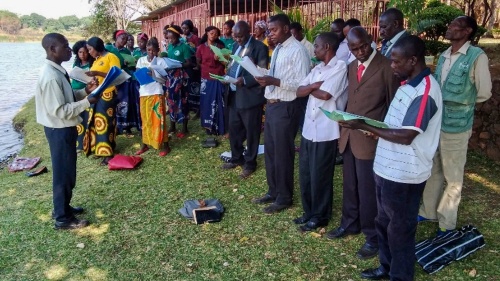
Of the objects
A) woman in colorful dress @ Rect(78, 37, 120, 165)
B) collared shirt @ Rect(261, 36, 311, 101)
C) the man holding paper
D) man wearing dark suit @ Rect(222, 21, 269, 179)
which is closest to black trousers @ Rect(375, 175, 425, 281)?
collared shirt @ Rect(261, 36, 311, 101)

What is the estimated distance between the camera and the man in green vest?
11.3 feet

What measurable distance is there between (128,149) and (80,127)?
83cm

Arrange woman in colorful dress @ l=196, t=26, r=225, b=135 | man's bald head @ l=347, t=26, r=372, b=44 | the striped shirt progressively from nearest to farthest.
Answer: the striped shirt, man's bald head @ l=347, t=26, r=372, b=44, woman in colorful dress @ l=196, t=26, r=225, b=135

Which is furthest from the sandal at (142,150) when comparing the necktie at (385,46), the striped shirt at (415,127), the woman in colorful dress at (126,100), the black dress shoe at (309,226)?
the striped shirt at (415,127)

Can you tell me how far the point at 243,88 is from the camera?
4.94m

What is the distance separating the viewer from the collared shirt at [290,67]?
396 cm

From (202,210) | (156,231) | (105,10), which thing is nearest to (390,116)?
(202,210)

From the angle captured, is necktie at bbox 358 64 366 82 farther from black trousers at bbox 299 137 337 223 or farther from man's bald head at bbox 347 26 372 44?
black trousers at bbox 299 137 337 223

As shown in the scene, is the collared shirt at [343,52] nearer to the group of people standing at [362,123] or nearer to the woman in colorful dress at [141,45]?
the group of people standing at [362,123]

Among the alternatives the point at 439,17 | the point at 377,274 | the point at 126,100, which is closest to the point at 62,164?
the point at 377,274

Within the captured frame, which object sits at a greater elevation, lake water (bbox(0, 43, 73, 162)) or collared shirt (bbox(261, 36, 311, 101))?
collared shirt (bbox(261, 36, 311, 101))

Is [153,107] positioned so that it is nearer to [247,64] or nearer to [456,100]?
[247,64]

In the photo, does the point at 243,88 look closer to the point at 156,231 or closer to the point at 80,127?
the point at 156,231

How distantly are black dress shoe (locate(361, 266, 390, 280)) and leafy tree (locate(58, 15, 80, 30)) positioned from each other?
3977 inches
